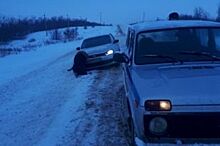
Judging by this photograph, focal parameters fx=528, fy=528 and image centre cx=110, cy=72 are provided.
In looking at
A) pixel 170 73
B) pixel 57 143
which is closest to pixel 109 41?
pixel 57 143

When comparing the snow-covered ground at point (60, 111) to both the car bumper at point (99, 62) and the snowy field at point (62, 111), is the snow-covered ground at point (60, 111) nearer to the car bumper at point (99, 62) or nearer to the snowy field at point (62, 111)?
the snowy field at point (62, 111)

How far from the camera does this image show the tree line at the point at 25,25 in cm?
6928

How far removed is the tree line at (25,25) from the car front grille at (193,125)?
58.9m

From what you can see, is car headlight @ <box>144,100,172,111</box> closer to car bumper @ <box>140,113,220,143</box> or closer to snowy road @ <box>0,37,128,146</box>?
car bumper @ <box>140,113,220,143</box>

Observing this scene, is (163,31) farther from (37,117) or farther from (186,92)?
(37,117)

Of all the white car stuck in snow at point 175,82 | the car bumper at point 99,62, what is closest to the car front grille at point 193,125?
the white car stuck in snow at point 175,82

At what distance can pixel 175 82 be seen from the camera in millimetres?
6359

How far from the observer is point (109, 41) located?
71.5 feet

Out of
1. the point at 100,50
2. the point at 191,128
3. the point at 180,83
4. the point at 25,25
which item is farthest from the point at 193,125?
the point at 25,25

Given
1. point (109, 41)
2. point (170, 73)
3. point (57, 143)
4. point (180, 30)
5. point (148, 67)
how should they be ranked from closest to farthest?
1. point (170, 73)
2. point (148, 67)
3. point (180, 30)
4. point (57, 143)
5. point (109, 41)

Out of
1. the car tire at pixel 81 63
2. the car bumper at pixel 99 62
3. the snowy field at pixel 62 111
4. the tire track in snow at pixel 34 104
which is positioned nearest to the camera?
the snowy field at pixel 62 111

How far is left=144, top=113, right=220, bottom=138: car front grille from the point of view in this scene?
5801 millimetres

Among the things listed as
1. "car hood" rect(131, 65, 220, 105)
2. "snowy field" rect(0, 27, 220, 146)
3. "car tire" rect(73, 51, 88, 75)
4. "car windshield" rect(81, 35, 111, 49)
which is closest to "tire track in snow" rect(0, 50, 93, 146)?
"snowy field" rect(0, 27, 220, 146)

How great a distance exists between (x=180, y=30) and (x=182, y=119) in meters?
2.39
